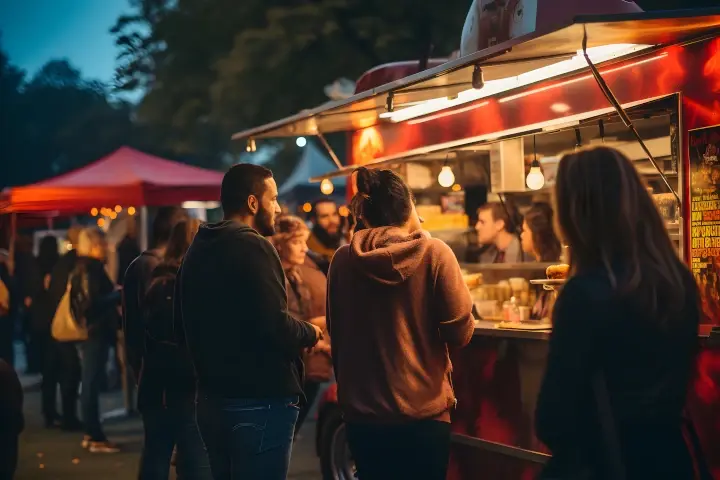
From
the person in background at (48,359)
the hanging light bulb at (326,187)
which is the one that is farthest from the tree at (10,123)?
the hanging light bulb at (326,187)

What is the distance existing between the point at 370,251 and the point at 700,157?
A: 6.80 feet

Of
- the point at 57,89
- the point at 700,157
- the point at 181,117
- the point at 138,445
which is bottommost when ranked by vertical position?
the point at 138,445

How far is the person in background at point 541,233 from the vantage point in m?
8.52

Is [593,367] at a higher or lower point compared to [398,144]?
lower

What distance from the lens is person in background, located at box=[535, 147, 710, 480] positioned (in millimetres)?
3094

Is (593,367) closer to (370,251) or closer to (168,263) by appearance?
(370,251)

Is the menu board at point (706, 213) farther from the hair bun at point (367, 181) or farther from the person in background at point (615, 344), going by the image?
the person in background at point (615, 344)

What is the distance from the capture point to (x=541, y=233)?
28.0 feet

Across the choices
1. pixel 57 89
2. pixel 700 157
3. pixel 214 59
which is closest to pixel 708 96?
pixel 700 157

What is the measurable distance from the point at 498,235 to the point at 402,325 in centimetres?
522

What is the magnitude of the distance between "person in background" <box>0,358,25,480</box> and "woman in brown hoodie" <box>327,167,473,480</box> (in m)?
1.72

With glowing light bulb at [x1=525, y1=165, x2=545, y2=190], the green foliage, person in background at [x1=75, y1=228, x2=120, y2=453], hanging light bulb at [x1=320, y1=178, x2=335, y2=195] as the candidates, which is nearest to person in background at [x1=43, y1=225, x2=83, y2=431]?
person in background at [x1=75, y1=228, x2=120, y2=453]

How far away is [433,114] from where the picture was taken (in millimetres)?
9047

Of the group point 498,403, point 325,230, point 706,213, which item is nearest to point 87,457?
point 325,230
